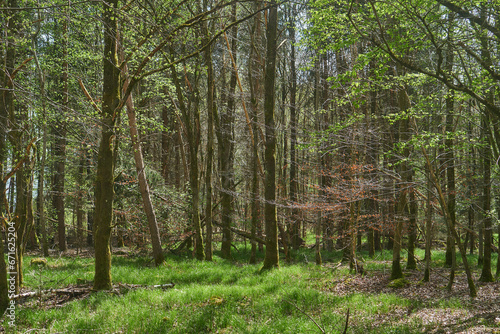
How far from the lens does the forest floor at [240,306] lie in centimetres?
568

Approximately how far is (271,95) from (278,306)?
6330 mm

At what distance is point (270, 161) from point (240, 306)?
15.6 ft

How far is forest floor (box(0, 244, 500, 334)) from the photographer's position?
5.68 metres

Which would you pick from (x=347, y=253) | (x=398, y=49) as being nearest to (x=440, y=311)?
(x=398, y=49)

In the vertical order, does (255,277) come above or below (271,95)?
below

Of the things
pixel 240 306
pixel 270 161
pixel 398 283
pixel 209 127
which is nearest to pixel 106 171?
pixel 240 306

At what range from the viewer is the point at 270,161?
34.0 ft

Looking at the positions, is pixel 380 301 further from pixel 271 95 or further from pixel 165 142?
pixel 165 142

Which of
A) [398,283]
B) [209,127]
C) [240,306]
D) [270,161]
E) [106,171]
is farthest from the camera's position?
[209,127]

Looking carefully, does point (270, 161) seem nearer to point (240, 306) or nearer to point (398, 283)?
point (240, 306)

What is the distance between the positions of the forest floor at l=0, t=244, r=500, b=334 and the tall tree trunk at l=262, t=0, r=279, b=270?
2.81 ft

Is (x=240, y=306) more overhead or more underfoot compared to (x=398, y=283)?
more overhead

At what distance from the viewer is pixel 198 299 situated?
6.82m

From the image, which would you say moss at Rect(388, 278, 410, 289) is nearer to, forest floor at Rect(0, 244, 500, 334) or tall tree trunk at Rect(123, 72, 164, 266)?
forest floor at Rect(0, 244, 500, 334)
